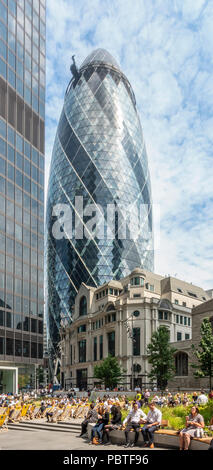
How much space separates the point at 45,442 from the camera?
68.8 feet

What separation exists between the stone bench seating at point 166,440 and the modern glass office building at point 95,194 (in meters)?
→ 119

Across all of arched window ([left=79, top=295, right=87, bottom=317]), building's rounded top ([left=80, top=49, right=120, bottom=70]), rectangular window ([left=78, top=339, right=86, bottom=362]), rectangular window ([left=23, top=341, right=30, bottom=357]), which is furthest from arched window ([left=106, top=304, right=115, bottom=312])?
building's rounded top ([left=80, top=49, right=120, bottom=70])

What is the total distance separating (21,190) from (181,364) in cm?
3537

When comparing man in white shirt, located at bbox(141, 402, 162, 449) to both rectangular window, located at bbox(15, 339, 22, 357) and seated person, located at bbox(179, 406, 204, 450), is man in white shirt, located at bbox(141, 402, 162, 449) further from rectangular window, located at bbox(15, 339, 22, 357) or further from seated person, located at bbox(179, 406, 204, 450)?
rectangular window, located at bbox(15, 339, 22, 357)

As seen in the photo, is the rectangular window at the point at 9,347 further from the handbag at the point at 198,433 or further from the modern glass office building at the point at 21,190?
the handbag at the point at 198,433

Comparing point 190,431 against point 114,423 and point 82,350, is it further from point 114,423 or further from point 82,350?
point 82,350

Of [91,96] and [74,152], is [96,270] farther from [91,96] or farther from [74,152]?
[91,96]

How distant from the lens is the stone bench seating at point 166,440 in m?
16.0

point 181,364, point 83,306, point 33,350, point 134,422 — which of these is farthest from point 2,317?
point 83,306

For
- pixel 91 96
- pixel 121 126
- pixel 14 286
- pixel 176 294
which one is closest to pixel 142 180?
pixel 121 126

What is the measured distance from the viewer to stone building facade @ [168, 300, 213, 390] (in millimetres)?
67875

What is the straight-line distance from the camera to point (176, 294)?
99562 mm

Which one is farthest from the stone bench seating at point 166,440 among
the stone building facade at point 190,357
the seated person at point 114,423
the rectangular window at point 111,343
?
the rectangular window at point 111,343

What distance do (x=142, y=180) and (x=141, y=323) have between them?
74.2 metres
